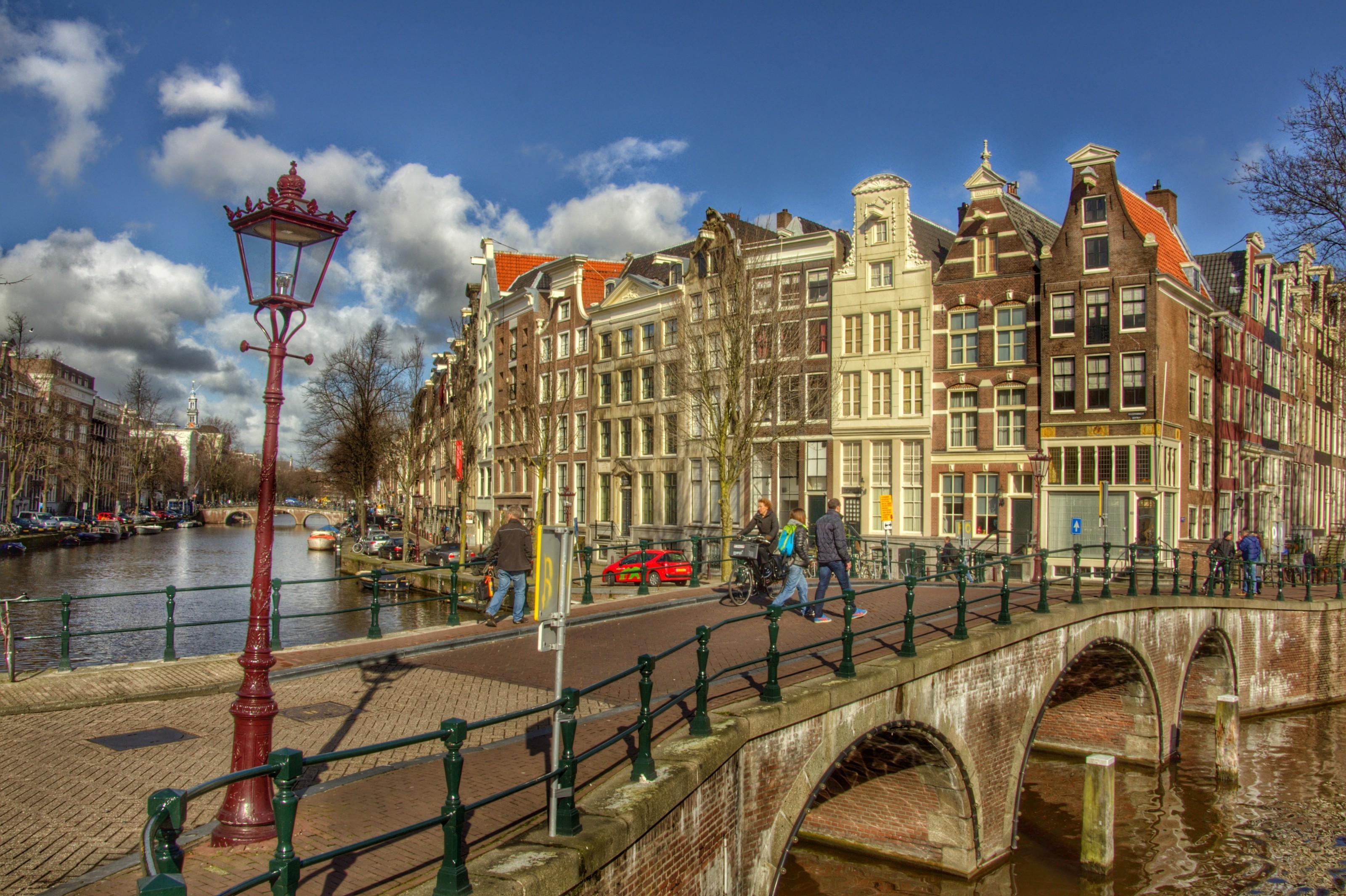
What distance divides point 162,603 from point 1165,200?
40021 millimetres

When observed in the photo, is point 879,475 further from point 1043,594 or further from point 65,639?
point 65,639

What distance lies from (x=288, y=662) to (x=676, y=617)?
6.03 metres

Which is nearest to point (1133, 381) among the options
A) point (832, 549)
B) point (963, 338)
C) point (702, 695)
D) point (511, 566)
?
point (963, 338)

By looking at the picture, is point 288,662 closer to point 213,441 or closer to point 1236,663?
point 1236,663

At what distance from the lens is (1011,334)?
3212cm

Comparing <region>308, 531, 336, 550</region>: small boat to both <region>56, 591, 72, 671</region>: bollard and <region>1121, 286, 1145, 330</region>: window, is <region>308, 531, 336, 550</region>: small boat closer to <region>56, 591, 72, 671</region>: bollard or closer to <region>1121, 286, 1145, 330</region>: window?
<region>1121, 286, 1145, 330</region>: window

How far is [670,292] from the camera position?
1501 inches

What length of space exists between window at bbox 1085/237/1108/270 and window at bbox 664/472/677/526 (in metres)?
17.2

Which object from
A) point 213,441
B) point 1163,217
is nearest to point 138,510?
point 213,441

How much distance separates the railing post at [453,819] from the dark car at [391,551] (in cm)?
4436

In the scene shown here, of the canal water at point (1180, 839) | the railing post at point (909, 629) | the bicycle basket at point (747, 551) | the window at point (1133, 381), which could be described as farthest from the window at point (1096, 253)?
the railing post at point (909, 629)

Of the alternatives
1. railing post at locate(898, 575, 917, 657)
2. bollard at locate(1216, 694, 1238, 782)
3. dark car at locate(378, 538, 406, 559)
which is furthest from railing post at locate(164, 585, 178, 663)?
dark car at locate(378, 538, 406, 559)

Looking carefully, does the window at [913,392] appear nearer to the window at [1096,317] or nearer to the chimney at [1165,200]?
the window at [1096,317]

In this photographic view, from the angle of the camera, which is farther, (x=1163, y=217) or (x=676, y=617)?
(x=1163, y=217)
